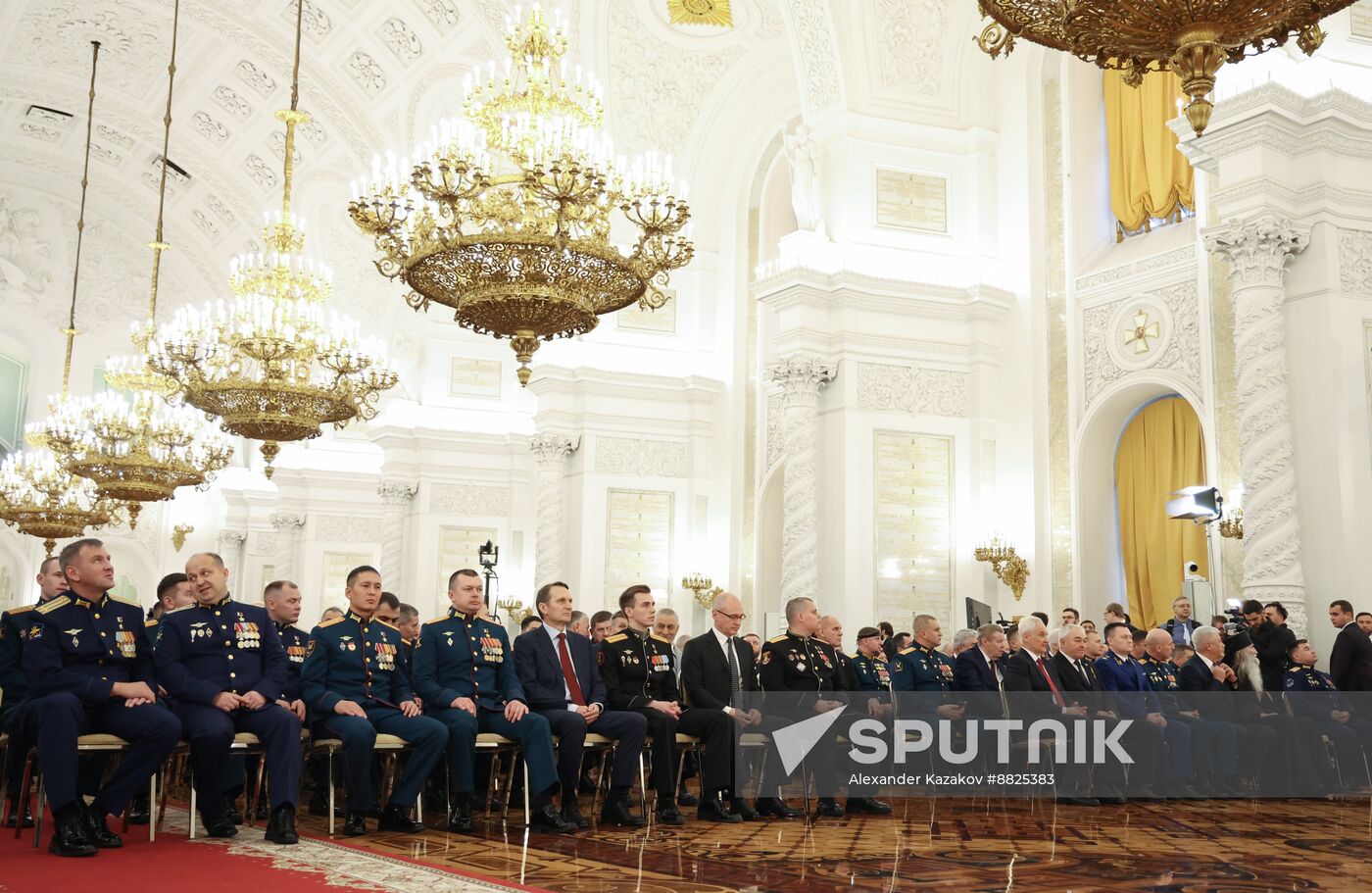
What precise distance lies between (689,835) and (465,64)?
14.1 metres

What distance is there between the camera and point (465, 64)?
18328 millimetres

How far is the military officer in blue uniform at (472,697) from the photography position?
6949mm

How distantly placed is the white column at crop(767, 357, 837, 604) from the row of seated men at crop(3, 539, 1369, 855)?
4.50m

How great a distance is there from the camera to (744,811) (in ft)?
24.8

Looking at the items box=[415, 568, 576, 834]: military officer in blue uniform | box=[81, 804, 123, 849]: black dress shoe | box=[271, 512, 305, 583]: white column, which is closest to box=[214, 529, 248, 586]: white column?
box=[271, 512, 305, 583]: white column

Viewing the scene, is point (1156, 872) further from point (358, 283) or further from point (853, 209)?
point (358, 283)

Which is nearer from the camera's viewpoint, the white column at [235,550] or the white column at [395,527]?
the white column at [395,527]

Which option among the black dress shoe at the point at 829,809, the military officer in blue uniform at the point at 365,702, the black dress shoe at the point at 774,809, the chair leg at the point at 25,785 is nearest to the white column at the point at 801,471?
the black dress shoe at the point at 829,809

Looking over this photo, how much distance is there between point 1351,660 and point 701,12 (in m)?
11.6

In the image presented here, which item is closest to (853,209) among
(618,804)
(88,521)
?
(618,804)

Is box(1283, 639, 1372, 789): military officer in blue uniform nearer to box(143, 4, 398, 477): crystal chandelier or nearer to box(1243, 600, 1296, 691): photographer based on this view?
box(1243, 600, 1296, 691): photographer

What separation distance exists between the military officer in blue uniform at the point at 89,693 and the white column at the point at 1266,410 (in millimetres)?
7951

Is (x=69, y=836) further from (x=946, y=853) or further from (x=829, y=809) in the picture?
(x=829, y=809)

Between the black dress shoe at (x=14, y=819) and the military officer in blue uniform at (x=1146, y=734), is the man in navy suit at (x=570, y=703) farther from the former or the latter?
the military officer in blue uniform at (x=1146, y=734)
